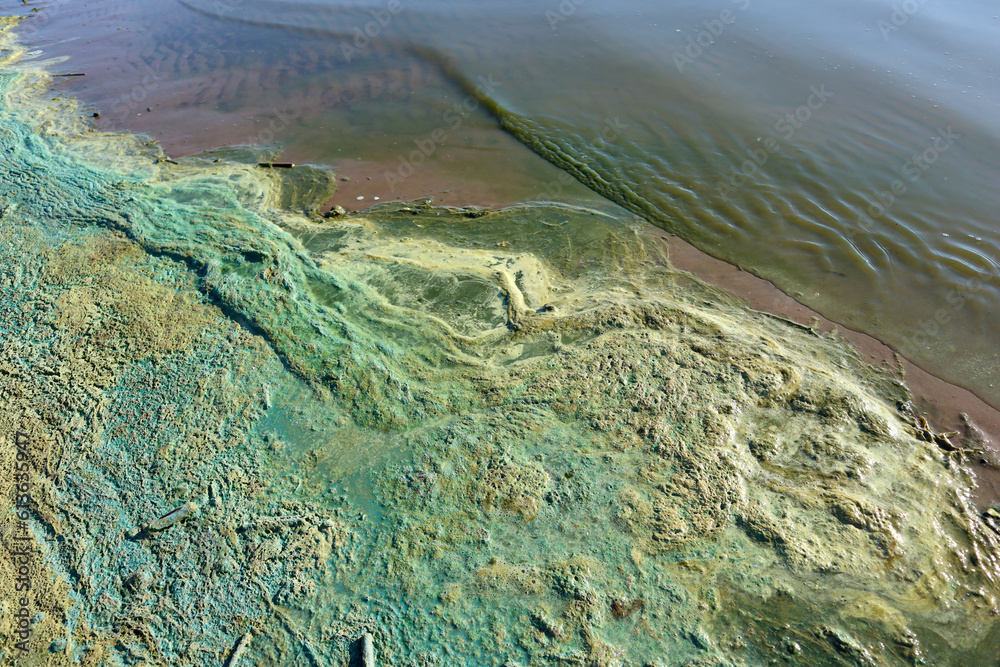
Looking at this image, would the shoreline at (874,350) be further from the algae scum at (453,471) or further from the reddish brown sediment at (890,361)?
the algae scum at (453,471)

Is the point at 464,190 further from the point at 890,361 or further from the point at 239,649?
the point at 239,649

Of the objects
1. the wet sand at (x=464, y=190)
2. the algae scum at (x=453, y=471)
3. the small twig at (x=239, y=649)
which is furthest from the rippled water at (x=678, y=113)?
the small twig at (x=239, y=649)

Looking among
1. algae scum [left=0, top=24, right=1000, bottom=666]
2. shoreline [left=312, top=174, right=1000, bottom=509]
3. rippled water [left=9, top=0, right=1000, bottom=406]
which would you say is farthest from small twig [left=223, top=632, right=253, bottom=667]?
rippled water [left=9, top=0, right=1000, bottom=406]

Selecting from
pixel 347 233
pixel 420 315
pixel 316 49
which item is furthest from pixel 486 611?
pixel 316 49

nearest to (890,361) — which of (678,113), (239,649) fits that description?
(678,113)

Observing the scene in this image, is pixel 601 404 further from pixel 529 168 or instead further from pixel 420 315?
pixel 529 168
